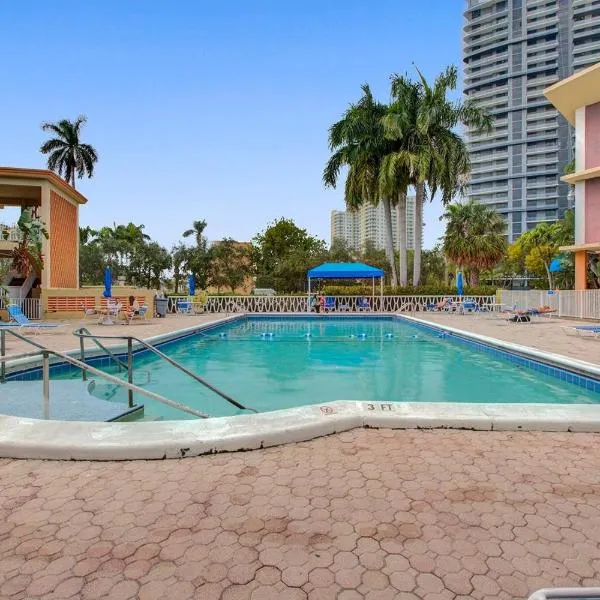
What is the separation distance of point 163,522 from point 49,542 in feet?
1.75

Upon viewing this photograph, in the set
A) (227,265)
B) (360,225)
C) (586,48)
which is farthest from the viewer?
(360,225)

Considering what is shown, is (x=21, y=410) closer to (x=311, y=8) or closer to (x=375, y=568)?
(x=375, y=568)

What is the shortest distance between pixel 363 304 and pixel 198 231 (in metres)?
20.8

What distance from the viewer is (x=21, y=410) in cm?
476

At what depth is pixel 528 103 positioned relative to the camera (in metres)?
106

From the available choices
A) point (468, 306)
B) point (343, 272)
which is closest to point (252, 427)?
point (343, 272)

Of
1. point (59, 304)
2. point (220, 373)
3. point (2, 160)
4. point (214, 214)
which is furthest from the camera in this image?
point (214, 214)

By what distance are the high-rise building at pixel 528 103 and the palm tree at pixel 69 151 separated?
89640 millimetres

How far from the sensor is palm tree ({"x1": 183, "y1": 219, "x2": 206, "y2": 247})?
3916cm

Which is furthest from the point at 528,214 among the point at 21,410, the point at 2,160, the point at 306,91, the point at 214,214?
the point at 21,410

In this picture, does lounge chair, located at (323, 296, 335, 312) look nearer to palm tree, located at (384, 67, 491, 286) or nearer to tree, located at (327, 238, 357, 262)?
palm tree, located at (384, 67, 491, 286)

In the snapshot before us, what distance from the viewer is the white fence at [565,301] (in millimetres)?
17234

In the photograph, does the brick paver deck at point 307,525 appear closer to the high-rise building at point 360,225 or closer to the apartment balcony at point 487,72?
the high-rise building at point 360,225

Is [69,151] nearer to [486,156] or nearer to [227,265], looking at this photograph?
[227,265]
